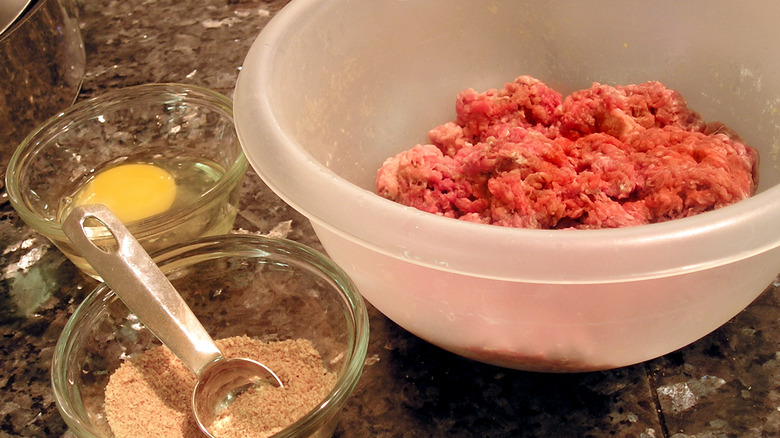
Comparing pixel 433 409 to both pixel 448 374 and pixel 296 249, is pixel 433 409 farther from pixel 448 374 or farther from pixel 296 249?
pixel 296 249

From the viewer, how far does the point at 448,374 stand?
35.0 inches

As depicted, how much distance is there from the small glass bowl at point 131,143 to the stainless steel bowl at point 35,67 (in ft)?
0.59

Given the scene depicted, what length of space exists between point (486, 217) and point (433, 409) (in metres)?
0.25

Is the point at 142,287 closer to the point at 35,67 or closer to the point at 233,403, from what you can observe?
the point at 233,403

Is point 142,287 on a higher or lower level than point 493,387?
higher

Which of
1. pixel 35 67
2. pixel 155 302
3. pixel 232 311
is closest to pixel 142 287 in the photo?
pixel 155 302

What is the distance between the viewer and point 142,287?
0.80 metres

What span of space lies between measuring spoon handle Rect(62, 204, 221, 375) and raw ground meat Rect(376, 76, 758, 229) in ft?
1.04

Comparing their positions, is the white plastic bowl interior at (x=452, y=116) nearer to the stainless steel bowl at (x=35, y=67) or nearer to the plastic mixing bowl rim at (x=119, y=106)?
the plastic mixing bowl rim at (x=119, y=106)

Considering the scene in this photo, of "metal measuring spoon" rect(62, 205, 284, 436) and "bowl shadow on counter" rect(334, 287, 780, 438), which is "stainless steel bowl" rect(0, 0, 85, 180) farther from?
"bowl shadow on counter" rect(334, 287, 780, 438)

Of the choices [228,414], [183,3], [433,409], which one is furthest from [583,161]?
[183,3]

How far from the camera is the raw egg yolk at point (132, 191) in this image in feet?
3.65

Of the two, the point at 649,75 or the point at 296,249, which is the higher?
the point at 649,75

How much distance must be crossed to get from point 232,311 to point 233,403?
156 mm
